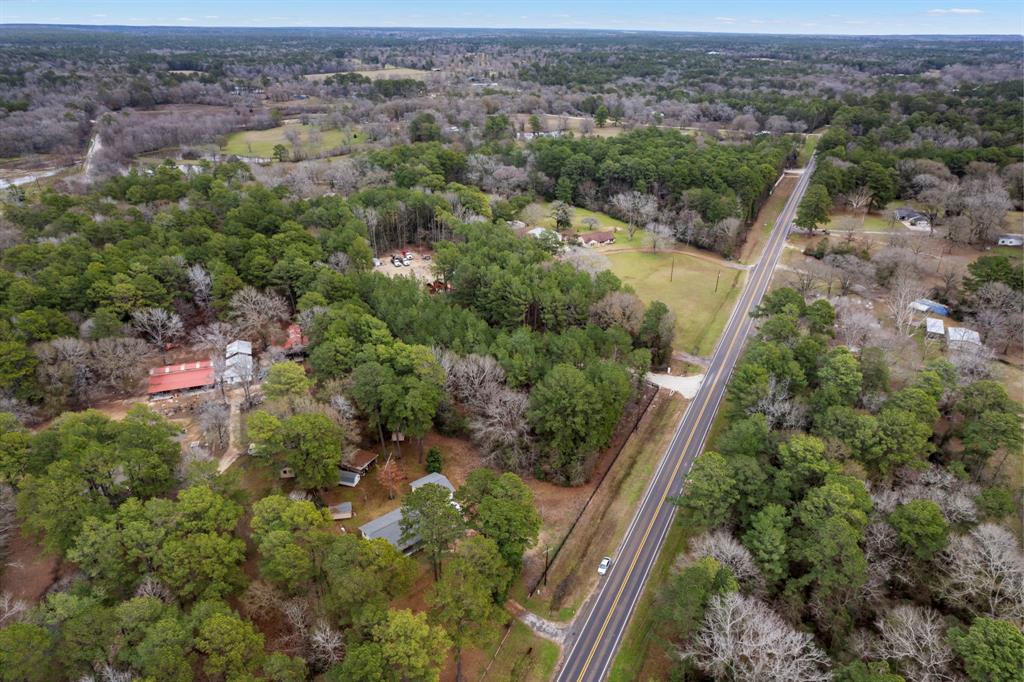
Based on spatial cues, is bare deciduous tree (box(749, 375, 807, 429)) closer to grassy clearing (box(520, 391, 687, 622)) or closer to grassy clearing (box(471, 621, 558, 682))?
grassy clearing (box(520, 391, 687, 622))

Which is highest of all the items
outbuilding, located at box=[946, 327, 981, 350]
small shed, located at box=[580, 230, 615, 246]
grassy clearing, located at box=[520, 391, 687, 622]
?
small shed, located at box=[580, 230, 615, 246]

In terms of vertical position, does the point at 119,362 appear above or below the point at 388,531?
above

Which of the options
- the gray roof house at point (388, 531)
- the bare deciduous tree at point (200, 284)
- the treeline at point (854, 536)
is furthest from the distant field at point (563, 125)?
the gray roof house at point (388, 531)

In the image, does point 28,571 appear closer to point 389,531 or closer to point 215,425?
point 215,425

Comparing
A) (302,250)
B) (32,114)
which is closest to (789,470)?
(302,250)

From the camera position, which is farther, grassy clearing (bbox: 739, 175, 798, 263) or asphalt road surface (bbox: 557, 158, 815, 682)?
grassy clearing (bbox: 739, 175, 798, 263)

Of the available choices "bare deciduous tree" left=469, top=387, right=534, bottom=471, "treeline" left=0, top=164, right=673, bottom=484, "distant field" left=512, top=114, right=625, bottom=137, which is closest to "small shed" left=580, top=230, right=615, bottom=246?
"treeline" left=0, top=164, right=673, bottom=484

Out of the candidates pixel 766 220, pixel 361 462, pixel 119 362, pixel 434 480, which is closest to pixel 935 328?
pixel 766 220
